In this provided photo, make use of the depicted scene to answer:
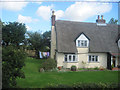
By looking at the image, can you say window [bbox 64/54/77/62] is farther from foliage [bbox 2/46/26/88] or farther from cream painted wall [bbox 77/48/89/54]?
foliage [bbox 2/46/26/88]

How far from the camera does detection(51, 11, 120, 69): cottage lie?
16844 mm

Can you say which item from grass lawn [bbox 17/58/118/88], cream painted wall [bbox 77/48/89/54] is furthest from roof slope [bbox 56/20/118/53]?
grass lawn [bbox 17/58/118/88]

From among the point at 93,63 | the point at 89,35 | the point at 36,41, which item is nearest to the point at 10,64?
the point at 93,63

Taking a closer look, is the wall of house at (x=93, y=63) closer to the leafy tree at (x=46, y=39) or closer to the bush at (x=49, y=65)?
the bush at (x=49, y=65)

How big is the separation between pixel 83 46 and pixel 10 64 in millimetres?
13749

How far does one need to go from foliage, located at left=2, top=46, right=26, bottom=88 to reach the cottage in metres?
11.0

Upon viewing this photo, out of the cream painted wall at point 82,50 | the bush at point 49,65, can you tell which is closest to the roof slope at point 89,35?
the cream painted wall at point 82,50

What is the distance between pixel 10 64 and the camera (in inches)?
195

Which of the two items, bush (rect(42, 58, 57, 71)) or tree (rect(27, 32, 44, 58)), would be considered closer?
bush (rect(42, 58, 57, 71))

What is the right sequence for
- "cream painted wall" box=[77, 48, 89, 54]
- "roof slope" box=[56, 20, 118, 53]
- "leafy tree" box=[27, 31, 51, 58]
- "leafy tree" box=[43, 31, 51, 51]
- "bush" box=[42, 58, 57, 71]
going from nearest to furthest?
"bush" box=[42, 58, 57, 71] < "roof slope" box=[56, 20, 118, 53] < "cream painted wall" box=[77, 48, 89, 54] < "leafy tree" box=[27, 31, 51, 58] < "leafy tree" box=[43, 31, 51, 51]

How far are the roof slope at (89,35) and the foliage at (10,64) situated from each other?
1106cm

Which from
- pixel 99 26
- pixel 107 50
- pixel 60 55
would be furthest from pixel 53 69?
pixel 99 26

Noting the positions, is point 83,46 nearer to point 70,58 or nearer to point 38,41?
point 70,58

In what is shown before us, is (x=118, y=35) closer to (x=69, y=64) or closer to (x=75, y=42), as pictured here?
(x=75, y=42)
